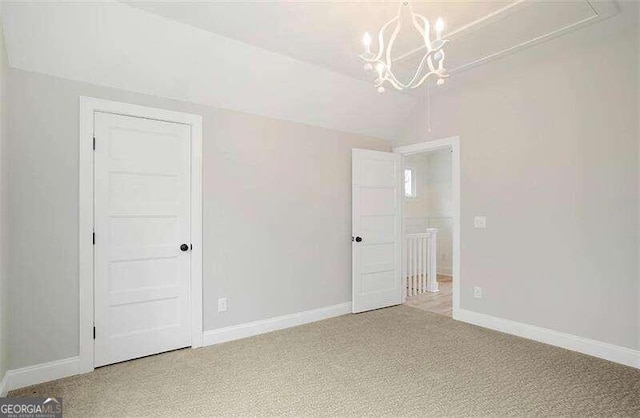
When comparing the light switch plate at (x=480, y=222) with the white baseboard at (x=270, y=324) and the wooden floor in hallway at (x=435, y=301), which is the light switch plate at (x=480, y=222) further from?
the white baseboard at (x=270, y=324)

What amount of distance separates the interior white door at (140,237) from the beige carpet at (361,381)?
227 mm

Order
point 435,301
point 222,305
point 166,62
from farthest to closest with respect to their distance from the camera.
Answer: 1. point 435,301
2. point 222,305
3. point 166,62

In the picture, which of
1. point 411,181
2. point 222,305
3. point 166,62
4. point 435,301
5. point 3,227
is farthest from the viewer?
point 411,181

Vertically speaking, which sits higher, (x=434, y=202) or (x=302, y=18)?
(x=302, y=18)

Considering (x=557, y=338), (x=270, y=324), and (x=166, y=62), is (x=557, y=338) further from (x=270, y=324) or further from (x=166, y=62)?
(x=166, y=62)

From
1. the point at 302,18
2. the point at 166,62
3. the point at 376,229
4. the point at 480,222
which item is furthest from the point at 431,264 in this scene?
the point at 166,62

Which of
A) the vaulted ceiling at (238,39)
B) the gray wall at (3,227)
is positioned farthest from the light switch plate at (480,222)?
the gray wall at (3,227)

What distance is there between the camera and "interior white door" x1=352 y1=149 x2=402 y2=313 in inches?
167

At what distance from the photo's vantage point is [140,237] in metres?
2.95

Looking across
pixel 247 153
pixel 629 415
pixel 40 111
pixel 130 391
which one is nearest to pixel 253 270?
pixel 247 153

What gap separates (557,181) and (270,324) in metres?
3.11

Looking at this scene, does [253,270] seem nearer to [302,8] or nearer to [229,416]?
[229,416]

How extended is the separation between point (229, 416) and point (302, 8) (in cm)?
270

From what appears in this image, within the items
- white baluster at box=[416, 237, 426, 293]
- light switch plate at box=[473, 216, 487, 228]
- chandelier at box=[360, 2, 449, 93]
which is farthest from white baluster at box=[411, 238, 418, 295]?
Result: chandelier at box=[360, 2, 449, 93]
